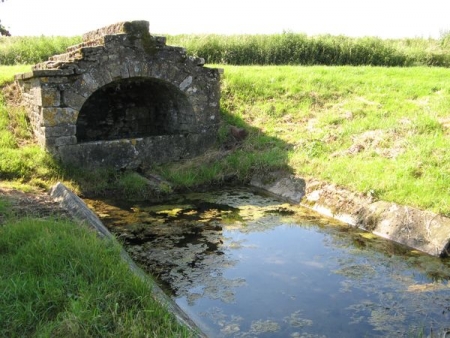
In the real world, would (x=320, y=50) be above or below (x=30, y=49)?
above

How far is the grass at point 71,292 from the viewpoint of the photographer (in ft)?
10.3

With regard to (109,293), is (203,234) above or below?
below

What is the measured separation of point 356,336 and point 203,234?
2.99 meters

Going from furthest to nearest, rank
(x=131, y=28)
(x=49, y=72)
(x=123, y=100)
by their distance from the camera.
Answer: (x=123, y=100) < (x=131, y=28) < (x=49, y=72)

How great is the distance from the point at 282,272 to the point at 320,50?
1537cm

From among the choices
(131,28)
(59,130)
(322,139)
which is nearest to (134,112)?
(131,28)

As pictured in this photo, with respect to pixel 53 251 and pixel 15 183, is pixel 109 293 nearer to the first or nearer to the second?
pixel 53 251

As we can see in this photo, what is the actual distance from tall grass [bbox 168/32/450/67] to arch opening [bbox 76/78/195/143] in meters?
7.18

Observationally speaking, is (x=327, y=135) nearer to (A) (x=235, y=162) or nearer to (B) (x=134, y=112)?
(A) (x=235, y=162)

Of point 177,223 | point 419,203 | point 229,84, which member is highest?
point 229,84

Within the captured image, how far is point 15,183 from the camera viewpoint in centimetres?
773

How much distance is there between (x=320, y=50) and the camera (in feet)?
62.0

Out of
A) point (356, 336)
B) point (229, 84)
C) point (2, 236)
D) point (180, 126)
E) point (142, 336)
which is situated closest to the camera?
point (142, 336)

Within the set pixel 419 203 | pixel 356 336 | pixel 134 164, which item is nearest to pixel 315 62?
pixel 134 164
